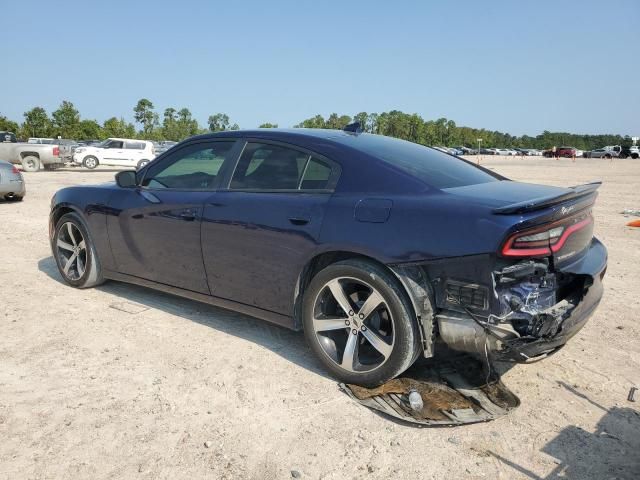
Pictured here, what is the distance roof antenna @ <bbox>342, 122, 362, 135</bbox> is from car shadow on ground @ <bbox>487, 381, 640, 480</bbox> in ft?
8.32

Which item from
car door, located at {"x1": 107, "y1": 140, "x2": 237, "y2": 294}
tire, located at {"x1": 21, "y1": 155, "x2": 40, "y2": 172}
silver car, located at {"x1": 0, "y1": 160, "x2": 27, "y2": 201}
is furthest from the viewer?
tire, located at {"x1": 21, "y1": 155, "x2": 40, "y2": 172}

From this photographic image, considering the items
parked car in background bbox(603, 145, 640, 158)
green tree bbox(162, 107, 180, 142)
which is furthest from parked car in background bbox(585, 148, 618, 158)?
green tree bbox(162, 107, 180, 142)

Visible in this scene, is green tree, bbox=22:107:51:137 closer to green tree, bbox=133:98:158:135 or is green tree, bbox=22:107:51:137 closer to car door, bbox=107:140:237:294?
green tree, bbox=133:98:158:135

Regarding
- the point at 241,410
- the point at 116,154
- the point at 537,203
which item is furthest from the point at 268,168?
the point at 116,154

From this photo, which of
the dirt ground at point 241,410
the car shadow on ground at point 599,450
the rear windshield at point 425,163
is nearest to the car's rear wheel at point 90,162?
the dirt ground at point 241,410

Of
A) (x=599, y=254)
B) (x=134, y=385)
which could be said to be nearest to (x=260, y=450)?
(x=134, y=385)

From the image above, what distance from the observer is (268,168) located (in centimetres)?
367

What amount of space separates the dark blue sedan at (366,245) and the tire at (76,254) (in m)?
0.64

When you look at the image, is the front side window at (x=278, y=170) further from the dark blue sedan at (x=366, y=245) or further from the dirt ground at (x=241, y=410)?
the dirt ground at (x=241, y=410)

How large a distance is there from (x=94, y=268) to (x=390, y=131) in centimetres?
11961

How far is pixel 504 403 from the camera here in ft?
9.76

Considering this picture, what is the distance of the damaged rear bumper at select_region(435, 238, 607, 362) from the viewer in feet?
8.75

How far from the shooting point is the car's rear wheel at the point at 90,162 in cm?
2614

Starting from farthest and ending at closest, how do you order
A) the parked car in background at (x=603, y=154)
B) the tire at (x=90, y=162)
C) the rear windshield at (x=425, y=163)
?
the parked car in background at (x=603, y=154)
the tire at (x=90, y=162)
the rear windshield at (x=425, y=163)
